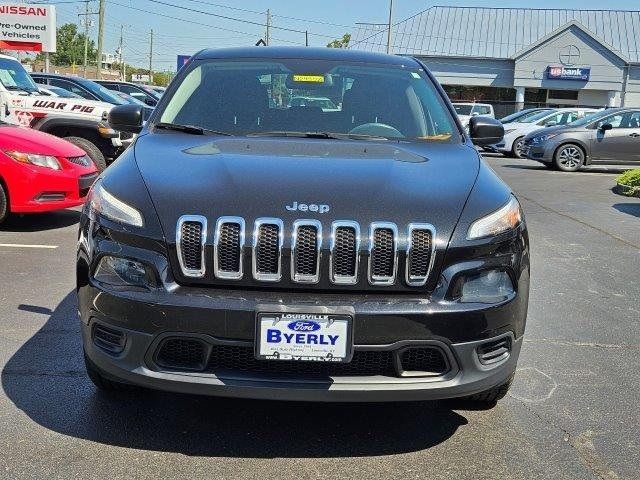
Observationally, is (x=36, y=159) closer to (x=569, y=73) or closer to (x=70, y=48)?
(x=569, y=73)

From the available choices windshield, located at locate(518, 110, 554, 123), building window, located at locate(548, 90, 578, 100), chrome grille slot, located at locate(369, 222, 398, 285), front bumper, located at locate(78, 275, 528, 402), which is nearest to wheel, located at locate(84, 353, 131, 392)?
front bumper, located at locate(78, 275, 528, 402)

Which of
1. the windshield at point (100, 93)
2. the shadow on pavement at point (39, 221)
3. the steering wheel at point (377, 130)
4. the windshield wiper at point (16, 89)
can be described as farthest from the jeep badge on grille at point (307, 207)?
the windshield at point (100, 93)

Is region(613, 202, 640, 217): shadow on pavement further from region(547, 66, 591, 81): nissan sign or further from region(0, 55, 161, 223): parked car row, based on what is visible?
region(547, 66, 591, 81): nissan sign

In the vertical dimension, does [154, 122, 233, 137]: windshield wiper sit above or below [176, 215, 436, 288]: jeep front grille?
above

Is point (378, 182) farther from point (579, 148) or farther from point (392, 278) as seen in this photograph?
point (579, 148)

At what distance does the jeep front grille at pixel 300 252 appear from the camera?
2.76 metres

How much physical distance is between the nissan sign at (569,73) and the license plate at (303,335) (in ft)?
140

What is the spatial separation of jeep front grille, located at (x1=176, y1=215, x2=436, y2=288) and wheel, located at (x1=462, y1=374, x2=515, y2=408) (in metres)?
0.89

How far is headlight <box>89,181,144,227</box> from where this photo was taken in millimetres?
2871

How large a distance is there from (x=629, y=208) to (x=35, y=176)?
8.35 m

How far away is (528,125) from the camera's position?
2081 centimetres

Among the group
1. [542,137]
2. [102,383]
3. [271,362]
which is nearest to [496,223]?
[271,362]

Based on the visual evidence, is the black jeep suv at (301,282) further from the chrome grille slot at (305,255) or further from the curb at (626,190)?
the curb at (626,190)

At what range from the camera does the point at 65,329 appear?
14.9ft
